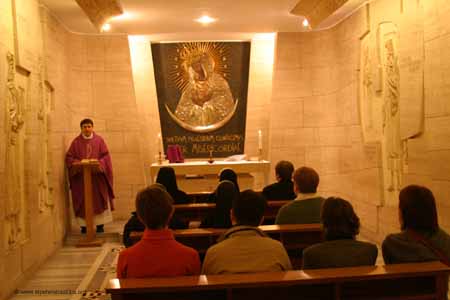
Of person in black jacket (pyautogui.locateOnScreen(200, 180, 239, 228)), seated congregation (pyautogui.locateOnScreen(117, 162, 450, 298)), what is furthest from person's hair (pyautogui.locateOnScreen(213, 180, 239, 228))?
seated congregation (pyautogui.locateOnScreen(117, 162, 450, 298))

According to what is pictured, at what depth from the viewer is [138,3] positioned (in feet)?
26.5

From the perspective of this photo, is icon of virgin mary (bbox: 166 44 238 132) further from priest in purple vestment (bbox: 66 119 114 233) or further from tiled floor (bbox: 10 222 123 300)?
tiled floor (bbox: 10 222 123 300)

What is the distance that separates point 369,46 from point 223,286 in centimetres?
606

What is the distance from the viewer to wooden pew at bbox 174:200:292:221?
5.71 meters

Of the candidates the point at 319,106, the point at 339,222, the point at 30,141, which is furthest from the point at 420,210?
the point at 319,106

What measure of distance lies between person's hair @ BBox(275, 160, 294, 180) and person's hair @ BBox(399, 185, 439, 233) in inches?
101

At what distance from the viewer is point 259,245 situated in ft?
9.89

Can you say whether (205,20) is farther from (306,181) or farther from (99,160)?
(306,181)

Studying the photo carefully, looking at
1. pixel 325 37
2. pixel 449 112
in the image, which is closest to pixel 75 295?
pixel 449 112

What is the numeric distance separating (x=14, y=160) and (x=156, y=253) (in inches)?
133

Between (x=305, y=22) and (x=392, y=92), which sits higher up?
(x=305, y=22)

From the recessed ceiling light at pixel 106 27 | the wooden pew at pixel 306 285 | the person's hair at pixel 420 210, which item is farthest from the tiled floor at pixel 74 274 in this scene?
the recessed ceiling light at pixel 106 27

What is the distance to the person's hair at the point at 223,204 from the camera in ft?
14.9

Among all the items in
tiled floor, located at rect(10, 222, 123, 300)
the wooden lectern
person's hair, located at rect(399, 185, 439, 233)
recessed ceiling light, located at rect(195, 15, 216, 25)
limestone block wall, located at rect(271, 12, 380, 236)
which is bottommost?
tiled floor, located at rect(10, 222, 123, 300)
